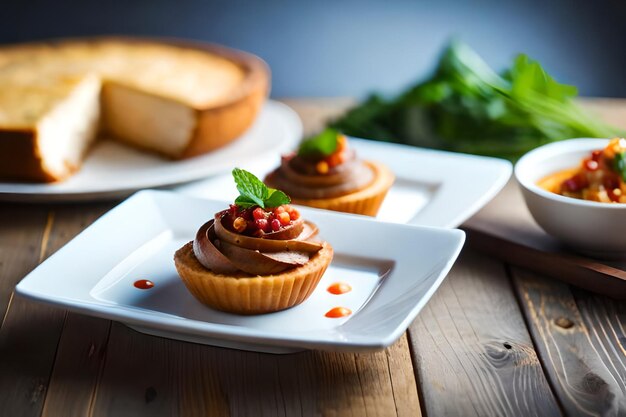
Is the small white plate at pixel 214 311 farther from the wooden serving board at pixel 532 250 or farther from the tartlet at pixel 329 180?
the wooden serving board at pixel 532 250

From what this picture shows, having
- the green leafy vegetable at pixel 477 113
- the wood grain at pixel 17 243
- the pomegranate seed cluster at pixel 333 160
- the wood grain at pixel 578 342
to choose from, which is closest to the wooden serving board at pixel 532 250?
the wood grain at pixel 578 342

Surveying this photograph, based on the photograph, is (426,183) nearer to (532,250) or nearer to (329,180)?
(329,180)

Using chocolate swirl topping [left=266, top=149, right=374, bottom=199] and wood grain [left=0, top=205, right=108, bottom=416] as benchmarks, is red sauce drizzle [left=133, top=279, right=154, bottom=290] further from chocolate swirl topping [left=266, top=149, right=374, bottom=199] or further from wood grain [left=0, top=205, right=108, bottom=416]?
chocolate swirl topping [left=266, top=149, right=374, bottom=199]

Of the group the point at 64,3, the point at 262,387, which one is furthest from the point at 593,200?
the point at 64,3

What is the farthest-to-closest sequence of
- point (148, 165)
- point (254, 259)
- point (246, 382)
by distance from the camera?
point (148, 165), point (254, 259), point (246, 382)

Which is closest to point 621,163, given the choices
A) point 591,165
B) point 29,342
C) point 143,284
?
point 591,165
